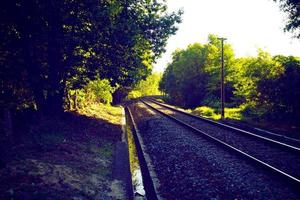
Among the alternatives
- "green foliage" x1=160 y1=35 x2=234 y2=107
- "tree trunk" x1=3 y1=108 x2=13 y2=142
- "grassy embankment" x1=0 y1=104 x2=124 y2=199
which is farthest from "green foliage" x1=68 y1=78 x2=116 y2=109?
"green foliage" x1=160 y1=35 x2=234 y2=107

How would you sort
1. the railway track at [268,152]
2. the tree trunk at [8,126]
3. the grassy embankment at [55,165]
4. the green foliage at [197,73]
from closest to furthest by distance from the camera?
the grassy embankment at [55,165] < the railway track at [268,152] < the tree trunk at [8,126] < the green foliage at [197,73]

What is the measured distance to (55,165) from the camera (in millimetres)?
9383

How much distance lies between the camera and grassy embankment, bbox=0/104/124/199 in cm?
747

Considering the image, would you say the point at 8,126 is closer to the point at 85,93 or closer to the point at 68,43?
the point at 68,43

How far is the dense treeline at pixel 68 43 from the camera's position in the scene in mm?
11352

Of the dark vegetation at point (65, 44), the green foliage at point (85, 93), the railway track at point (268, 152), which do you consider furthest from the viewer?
the green foliage at point (85, 93)

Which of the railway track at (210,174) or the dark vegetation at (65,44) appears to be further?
the dark vegetation at (65,44)

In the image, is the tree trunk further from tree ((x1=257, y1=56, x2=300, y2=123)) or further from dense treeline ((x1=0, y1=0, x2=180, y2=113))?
tree ((x1=257, y1=56, x2=300, y2=123))

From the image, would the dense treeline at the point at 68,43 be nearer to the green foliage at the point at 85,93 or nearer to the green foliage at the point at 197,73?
the green foliage at the point at 85,93

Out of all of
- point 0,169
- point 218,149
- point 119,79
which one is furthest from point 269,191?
point 119,79

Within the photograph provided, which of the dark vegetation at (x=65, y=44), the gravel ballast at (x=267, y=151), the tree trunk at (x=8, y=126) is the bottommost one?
the gravel ballast at (x=267, y=151)

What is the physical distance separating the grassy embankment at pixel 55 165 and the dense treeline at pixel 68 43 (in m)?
1.41

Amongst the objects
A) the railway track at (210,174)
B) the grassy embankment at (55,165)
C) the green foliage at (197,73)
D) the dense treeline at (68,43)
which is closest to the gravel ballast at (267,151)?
the railway track at (210,174)

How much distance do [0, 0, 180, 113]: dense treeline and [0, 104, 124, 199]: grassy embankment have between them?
141 cm
